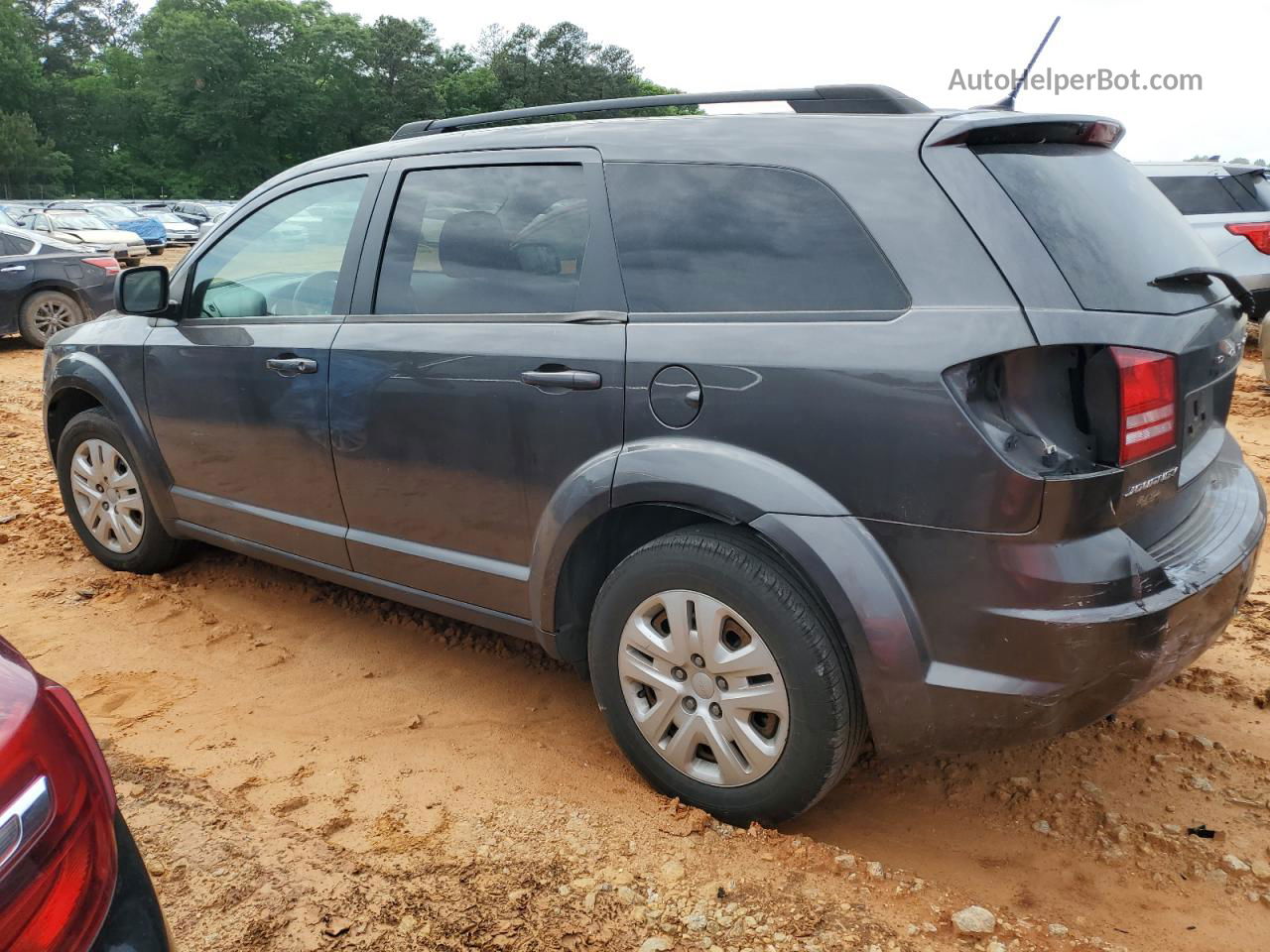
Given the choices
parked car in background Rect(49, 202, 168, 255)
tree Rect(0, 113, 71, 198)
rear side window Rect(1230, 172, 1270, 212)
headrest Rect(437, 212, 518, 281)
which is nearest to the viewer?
headrest Rect(437, 212, 518, 281)

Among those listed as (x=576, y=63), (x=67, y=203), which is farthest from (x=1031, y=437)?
(x=576, y=63)

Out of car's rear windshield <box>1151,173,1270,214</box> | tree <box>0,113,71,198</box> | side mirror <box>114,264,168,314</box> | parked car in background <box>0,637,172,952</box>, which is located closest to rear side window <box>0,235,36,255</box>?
side mirror <box>114,264,168,314</box>

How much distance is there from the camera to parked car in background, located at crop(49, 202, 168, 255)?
91.2 feet

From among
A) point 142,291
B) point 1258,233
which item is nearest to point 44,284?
point 142,291

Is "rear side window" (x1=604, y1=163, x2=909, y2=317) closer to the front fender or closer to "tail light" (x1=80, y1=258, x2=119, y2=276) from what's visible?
the front fender

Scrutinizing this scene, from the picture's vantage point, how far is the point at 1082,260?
Answer: 2283mm

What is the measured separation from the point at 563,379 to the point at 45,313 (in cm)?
1148

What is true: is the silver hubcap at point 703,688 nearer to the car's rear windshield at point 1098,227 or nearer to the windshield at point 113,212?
the car's rear windshield at point 1098,227

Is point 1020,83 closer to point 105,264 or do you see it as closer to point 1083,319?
point 1083,319

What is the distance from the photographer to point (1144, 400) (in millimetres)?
2223

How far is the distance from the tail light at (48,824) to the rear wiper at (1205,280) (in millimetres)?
2357

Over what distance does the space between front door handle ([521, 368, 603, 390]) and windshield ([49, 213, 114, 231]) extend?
80.5 feet

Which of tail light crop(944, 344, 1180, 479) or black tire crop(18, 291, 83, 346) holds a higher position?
tail light crop(944, 344, 1180, 479)

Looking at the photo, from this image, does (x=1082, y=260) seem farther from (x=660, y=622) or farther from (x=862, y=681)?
(x=660, y=622)
